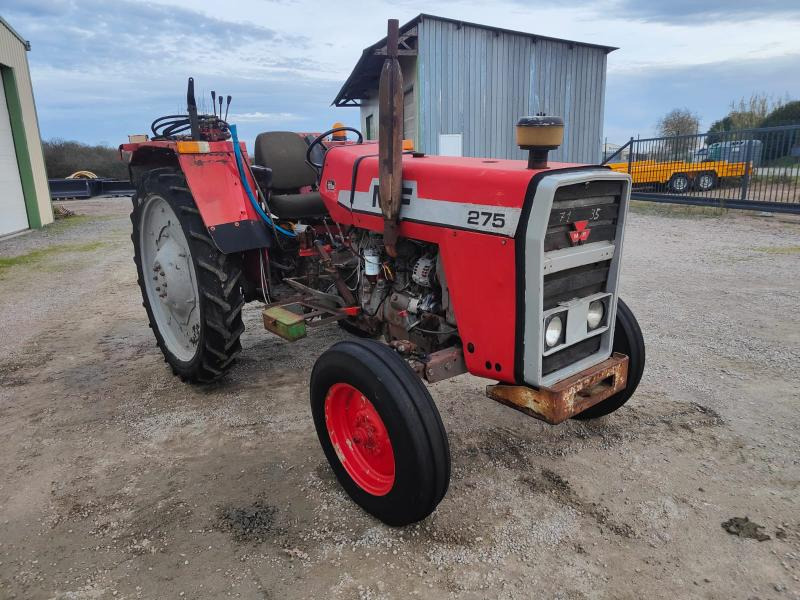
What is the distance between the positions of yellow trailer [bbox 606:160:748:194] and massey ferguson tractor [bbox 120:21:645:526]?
1217 cm

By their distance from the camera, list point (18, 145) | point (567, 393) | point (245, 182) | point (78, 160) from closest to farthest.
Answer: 1. point (567, 393)
2. point (245, 182)
3. point (18, 145)
4. point (78, 160)

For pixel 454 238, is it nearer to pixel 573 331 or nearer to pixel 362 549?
pixel 573 331

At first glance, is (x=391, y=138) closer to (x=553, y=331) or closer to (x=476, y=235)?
(x=476, y=235)

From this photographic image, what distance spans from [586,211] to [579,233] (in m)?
0.10

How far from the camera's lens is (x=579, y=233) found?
2199 millimetres

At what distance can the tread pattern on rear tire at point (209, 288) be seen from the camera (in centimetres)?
315

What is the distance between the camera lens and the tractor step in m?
3.11

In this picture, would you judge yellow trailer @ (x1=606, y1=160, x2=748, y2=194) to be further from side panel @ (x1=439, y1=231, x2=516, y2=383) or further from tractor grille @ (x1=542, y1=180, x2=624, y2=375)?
side panel @ (x1=439, y1=231, x2=516, y2=383)

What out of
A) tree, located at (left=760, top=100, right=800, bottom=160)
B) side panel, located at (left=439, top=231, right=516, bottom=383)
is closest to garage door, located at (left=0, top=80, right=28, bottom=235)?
side panel, located at (left=439, top=231, right=516, bottom=383)

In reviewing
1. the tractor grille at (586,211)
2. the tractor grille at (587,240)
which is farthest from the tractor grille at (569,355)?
the tractor grille at (586,211)

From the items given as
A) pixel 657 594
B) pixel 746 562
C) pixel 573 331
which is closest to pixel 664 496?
pixel 746 562

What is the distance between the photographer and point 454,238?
7.30 ft

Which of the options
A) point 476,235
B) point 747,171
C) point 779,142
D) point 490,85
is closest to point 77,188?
point 490,85

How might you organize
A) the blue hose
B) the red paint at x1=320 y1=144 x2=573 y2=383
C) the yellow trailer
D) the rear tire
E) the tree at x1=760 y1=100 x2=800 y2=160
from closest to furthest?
the red paint at x1=320 y1=144 x2=573 y2=383 < the rear tire < the blue hose < the tree at x1=760 y1=100 x2=800 y2=160 < the yellow trailer
